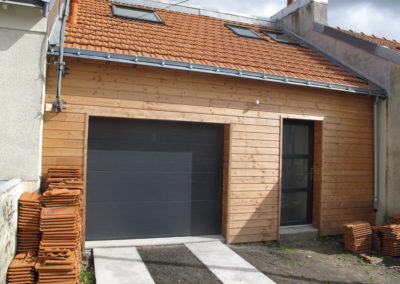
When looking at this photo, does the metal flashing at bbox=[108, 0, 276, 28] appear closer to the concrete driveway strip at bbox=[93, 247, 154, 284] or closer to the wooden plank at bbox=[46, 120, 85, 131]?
the wooden plank at bbox=[46, 120, 85, 131]

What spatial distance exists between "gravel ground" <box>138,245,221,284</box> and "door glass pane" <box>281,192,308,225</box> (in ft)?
8.71

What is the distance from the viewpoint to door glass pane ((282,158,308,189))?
7.42 metres

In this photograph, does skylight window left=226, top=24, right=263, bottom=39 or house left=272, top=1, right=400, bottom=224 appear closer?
house left=272, top=1, right=400, bottom=224

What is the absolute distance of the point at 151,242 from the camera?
19.7 feet

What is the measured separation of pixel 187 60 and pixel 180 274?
3633 millimetres

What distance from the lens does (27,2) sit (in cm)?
465

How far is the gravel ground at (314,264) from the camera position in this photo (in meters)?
5.07

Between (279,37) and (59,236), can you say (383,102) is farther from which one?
(59,236)

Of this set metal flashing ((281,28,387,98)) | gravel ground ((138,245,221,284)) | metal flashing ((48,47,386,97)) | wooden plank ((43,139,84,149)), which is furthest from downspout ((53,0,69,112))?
metal flashing ((281,28,387,98))

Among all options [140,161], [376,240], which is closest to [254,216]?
[376,240]

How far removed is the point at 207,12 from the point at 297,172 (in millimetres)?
5793

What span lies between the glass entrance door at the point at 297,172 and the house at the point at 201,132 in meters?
0.02

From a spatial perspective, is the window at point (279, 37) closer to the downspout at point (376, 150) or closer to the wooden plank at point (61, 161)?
the downspout at point (376, 150)

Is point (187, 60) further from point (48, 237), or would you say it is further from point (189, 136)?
point (48, 237)
